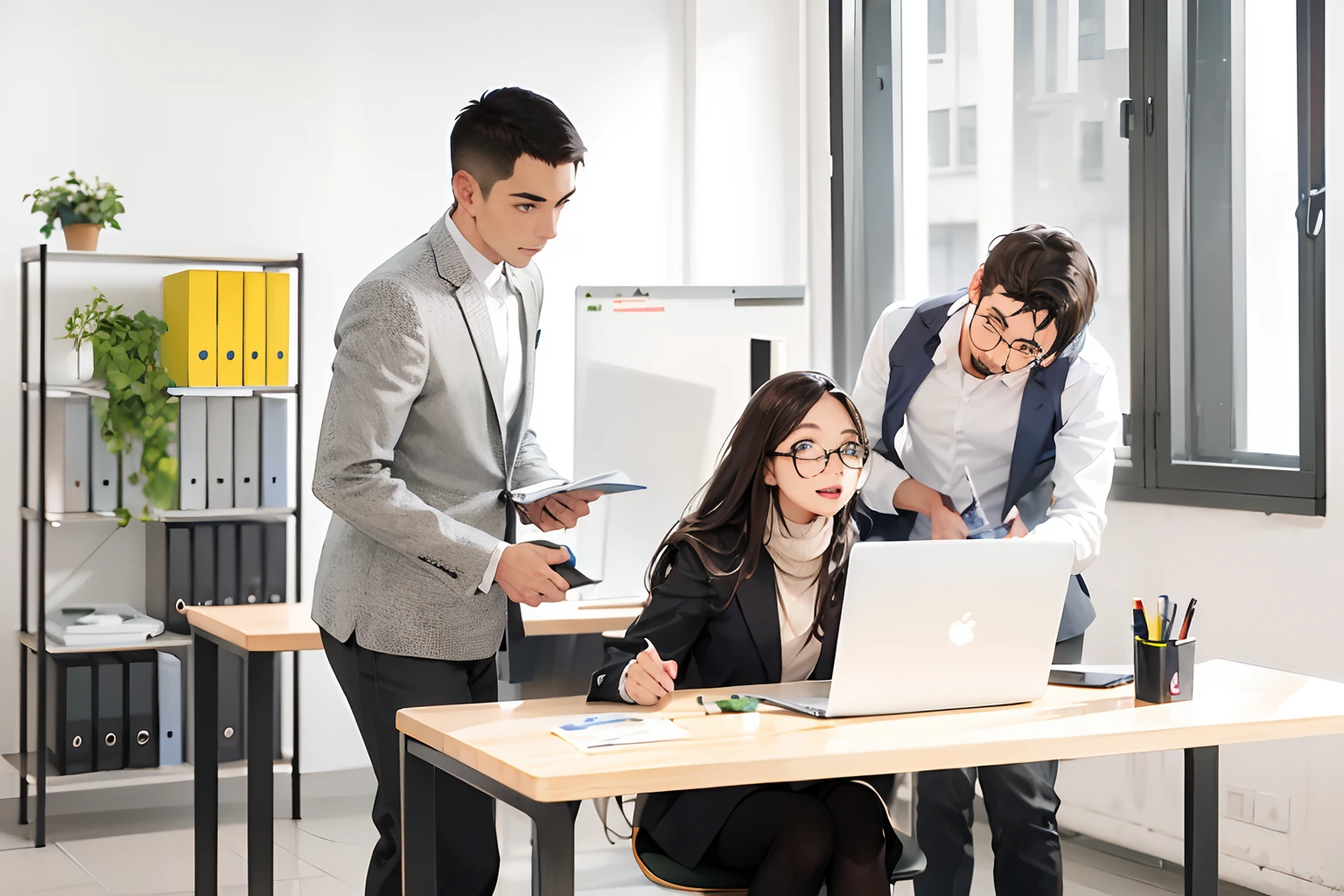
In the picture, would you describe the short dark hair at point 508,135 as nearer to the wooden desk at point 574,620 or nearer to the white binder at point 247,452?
the wooden desk at point 574,620

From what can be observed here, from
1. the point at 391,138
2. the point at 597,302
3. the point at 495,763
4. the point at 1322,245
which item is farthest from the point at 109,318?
the point at 1322,245

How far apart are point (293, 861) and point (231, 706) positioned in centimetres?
60

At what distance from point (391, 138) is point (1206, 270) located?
2.54 m

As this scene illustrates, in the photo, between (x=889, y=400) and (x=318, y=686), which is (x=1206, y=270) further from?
(x=318, y=686)

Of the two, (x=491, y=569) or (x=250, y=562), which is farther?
(x=250, y=562)

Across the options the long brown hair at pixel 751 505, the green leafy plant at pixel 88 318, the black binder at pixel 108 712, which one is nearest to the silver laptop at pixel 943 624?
the long brown hair at pixel 751 505

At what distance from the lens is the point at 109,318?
4023mm

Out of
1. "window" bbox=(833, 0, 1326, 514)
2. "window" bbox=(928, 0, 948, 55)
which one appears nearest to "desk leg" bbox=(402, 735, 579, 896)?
"window" bbox=(833, 0, 1326, 514)

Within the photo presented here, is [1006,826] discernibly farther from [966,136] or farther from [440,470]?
[966,136]

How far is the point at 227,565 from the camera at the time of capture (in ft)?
13.4

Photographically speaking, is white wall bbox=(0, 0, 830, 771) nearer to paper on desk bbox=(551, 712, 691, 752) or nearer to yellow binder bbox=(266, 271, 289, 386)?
yellow binder bbox=(266, 271, 289, 386)

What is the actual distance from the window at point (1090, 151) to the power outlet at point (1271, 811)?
1.69 meters

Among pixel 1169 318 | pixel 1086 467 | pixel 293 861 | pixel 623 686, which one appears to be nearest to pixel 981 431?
pixel 1086 467

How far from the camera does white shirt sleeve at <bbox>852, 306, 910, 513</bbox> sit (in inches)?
100
